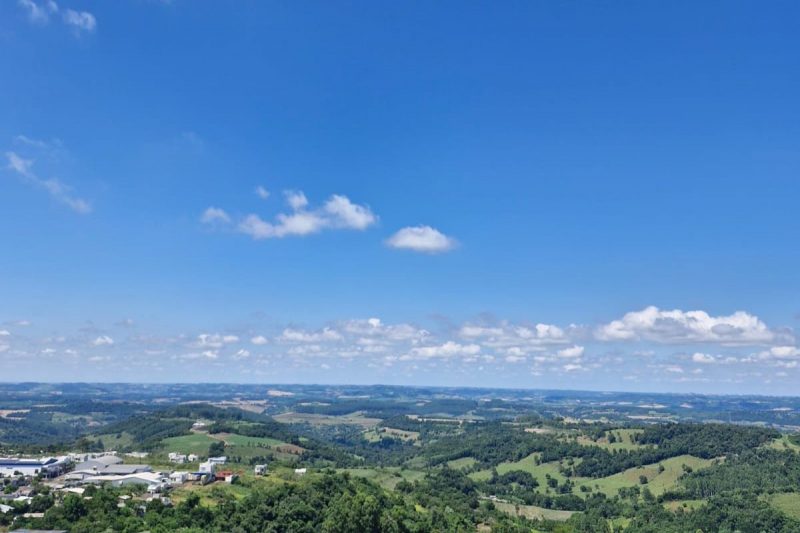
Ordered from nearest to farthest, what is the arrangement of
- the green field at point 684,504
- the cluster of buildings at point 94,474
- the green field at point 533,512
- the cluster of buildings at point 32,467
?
the cluster of buildings at point 94,474 → the cluster of buildings at point 32,467 → the green field at point 684,504 → the green field at point 533,512

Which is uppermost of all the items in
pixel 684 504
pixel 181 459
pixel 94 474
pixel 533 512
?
pixel 94 474

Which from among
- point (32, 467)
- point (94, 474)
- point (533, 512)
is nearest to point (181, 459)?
point (94, 474)

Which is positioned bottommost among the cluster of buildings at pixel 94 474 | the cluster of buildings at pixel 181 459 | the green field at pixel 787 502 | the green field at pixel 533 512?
the green field at pixel 533 512

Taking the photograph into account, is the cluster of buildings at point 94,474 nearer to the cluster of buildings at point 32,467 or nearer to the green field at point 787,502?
the cluster of buildings at point 32,467

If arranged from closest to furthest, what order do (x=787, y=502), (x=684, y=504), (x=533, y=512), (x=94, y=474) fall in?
1. (x=94, y=474)
2. (x=787, y=502)
3. (x=684, y=504)
4. (x=533, y=512)

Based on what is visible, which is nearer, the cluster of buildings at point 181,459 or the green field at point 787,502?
the green field at point 787,502

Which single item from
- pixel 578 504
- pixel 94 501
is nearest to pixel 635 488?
pixel 578 504

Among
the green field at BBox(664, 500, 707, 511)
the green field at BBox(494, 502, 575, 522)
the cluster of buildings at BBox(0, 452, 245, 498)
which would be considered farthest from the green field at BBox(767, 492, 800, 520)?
the cluster of buildings at BBox(0, 452, 245, 498)

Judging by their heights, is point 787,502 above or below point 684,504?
above

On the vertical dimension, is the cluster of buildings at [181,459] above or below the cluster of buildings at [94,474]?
below

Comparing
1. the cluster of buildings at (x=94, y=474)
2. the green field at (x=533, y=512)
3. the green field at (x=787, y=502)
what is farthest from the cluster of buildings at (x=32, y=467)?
the green field at (x=787, y=502)

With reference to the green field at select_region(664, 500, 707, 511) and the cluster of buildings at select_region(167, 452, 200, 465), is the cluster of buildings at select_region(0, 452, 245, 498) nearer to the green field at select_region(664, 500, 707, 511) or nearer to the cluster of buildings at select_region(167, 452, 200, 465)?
the cluster of buildings at select_region(167, 452, 200, 465)

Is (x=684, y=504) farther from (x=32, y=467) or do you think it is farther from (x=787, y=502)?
(x=32, y=467)
